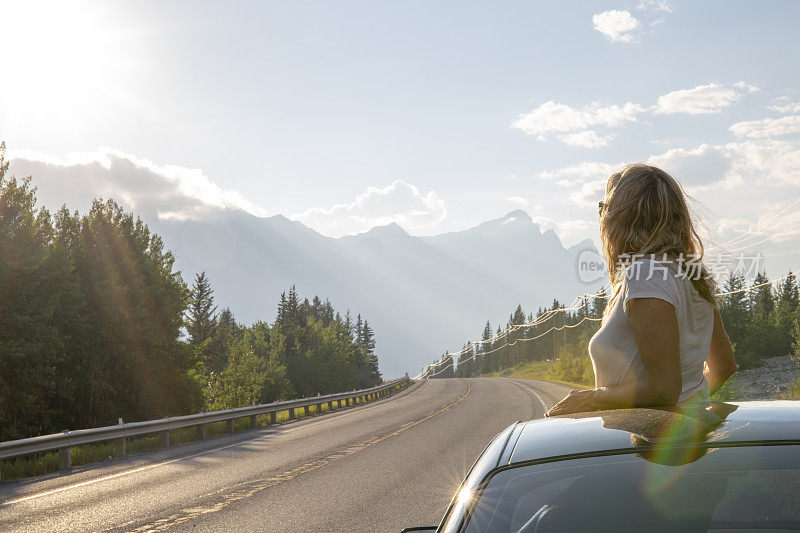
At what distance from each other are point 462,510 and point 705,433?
81 cm

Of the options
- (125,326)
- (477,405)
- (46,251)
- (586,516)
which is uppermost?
(46,251)

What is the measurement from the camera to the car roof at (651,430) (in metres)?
2.00

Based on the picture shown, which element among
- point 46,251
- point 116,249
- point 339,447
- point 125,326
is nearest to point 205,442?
point 339,447

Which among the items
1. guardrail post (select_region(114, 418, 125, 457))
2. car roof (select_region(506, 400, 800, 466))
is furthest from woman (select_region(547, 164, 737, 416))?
Answer: guardrail post (select_region(114, 418, 125, 457))

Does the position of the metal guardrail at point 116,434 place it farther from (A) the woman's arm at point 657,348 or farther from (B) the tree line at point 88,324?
(A) the woman's arm at point 657,348

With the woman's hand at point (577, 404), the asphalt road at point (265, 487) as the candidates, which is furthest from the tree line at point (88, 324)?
the woman's hand at point (577, 404)

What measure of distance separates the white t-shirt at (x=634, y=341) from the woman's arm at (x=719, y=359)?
21cm

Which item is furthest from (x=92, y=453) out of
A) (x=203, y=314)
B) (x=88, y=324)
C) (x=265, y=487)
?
(x=203, y=314)

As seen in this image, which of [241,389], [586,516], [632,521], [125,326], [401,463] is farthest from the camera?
[241,389]

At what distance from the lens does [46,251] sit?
82.0 feet

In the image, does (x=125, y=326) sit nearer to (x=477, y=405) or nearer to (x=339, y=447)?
(x=477, y=405)

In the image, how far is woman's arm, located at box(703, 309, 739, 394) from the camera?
3.09m

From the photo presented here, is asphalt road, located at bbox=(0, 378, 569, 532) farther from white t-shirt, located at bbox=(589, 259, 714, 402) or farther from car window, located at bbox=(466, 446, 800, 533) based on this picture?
car window, located at bbox=(466, 446, 800, 533)

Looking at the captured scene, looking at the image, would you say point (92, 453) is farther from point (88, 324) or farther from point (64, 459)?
point (88, 324)
